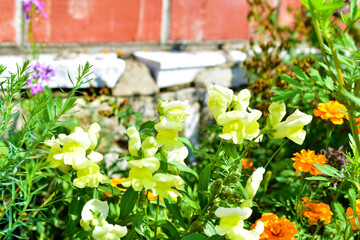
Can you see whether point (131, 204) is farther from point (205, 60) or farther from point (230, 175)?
point (205, 60)

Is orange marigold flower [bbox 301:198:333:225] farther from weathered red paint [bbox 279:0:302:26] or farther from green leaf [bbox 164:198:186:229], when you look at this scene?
weathered red paint [bbox 279:0:302:26]

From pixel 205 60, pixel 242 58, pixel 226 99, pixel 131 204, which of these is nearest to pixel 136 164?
pixel 131 204

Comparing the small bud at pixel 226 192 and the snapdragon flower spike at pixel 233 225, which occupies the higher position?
the small bud at pixel 226 192

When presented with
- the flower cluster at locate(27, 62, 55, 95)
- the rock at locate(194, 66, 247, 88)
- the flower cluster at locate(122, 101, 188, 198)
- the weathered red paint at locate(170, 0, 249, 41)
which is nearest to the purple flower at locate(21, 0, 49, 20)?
the flower cluster at locate(27, 62, 55, 95)

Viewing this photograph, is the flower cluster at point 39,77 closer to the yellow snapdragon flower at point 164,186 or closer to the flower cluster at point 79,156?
the flower cluster at point 79,156

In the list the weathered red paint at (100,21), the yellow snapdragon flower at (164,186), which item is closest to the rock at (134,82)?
the weathered red paint at (100,21)

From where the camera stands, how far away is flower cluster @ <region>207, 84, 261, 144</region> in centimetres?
128

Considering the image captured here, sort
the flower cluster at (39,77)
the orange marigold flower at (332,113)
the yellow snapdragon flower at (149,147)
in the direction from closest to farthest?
the yellow snapdragon flower at (149,147) < the orange marigold flower at (332,113) < the flower cluster at (39,77)

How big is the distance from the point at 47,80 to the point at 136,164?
41.5 inches

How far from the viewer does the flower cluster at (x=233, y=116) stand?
1.28 meters

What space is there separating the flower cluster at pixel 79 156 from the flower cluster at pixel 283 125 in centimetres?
48

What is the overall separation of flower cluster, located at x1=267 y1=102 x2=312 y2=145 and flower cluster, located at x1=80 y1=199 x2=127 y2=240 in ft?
1.65

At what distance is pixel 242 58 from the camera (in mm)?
3152

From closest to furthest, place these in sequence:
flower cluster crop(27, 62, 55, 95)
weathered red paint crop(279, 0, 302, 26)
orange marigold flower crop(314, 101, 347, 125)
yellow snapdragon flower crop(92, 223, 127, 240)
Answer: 1. yellow snapdragon flower crop(92, 223, 127, 240)
2. orange marigold flower crop(314, 101, 347, 125)
3. flower cluster crop(27, 62, 55, 95)
4. weathered red paint crop(279, 0, 302, 26)
